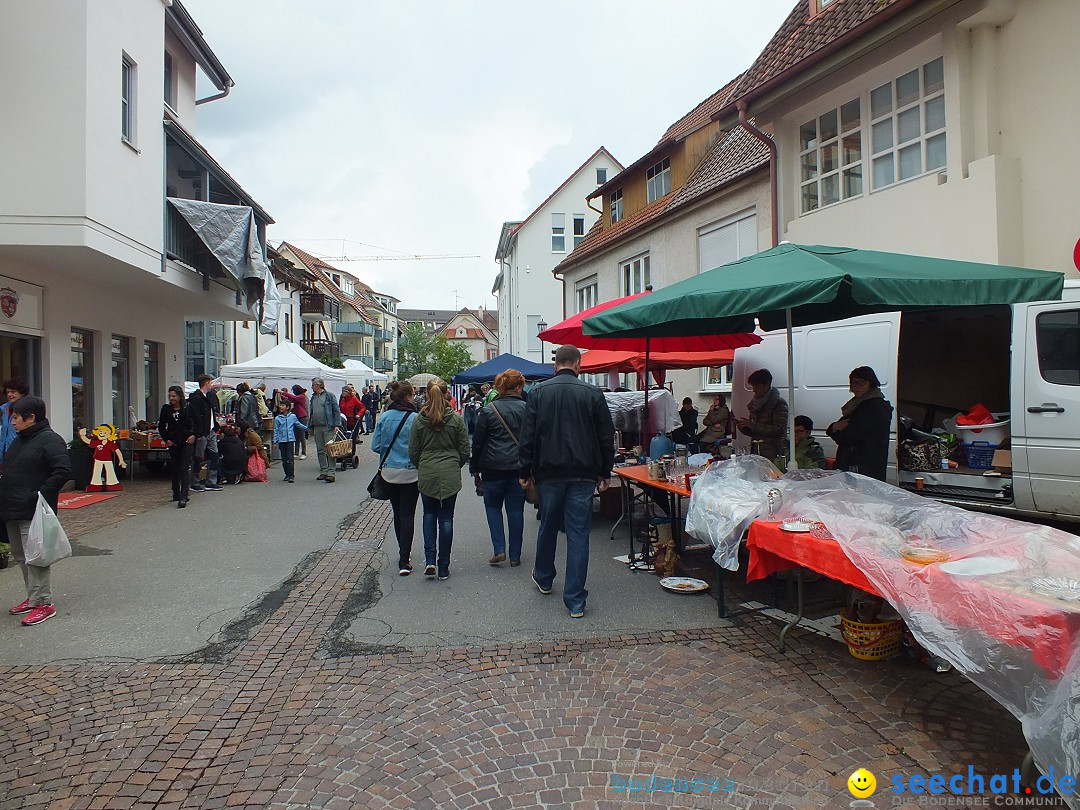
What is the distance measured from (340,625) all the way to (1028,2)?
10.1 m

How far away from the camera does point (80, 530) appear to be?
8.38 meters

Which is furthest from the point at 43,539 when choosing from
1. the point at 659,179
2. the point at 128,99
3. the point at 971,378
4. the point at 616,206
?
the point at 616,206

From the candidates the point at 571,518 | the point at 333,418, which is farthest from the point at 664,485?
the point at 333,418

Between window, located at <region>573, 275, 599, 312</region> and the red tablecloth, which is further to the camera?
window, located at <region>573, 275, 599, 312</region>

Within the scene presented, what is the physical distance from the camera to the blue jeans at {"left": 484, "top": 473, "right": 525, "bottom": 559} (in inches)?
259

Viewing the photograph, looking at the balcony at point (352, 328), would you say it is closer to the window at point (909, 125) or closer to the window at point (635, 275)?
the window at point (635, 275)

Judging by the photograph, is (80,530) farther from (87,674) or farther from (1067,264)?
(1067,264)

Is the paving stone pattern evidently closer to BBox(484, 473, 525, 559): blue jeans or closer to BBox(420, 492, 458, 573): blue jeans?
BBox(420, 492, 458, 573): blue jeans

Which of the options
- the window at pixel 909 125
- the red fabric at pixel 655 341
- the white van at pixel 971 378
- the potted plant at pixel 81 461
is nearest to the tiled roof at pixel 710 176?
the window at pixel 909 125

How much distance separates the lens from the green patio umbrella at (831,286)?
455cm

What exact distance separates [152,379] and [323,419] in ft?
18.7

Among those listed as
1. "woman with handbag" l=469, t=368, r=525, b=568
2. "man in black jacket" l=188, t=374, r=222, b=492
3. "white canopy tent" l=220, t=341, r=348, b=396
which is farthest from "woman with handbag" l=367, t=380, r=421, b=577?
"white canopy tent" l=220, t=341, r=348, b=396

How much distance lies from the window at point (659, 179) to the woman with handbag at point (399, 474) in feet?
46.3

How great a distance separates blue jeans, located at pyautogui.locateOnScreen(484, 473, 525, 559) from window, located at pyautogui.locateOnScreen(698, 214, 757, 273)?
29.1 feet
